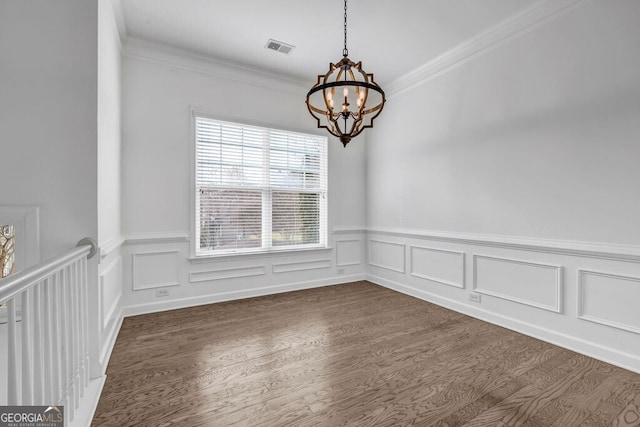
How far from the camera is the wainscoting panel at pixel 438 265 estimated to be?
366cm

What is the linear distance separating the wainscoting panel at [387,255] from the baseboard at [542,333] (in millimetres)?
367

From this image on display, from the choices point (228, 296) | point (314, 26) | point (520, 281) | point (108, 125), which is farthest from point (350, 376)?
point (314, 26)

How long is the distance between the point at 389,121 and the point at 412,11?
5.88ft

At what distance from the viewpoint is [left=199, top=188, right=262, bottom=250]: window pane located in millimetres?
3951

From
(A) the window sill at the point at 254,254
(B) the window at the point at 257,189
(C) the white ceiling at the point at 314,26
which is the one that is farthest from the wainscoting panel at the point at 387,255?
(C) the white ceiling at the point at 314,26

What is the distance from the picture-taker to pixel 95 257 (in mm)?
2098

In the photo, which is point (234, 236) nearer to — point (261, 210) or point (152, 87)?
point (261, 210)

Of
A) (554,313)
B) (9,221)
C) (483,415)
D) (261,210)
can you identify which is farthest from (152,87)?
(554,313)

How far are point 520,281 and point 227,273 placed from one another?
334 centimetres

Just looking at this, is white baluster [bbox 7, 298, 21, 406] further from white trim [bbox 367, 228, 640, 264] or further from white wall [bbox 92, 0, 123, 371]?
white trim [bbox 367, 228, 640, 264]

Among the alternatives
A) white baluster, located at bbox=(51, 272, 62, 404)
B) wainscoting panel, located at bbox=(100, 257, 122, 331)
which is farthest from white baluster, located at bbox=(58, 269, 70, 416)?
wainscoting panel, located at bbox=(100, 257, 122, 331)

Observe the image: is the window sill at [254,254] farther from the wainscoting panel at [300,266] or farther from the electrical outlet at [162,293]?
the electrical outlet at [162,293]

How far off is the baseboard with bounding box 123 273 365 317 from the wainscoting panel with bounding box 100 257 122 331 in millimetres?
321

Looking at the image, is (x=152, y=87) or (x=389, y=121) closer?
(x=152, y=87)
